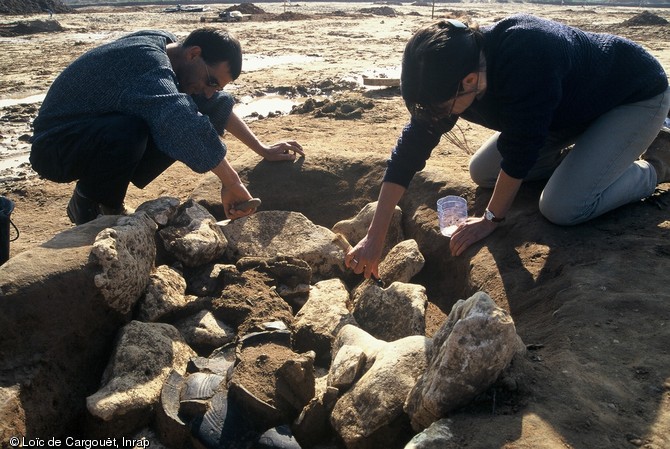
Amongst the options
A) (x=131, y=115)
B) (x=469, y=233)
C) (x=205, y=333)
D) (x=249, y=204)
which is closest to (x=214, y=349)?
(x=205, y=333)

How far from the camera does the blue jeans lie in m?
3.02

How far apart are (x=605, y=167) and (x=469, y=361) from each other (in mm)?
1667

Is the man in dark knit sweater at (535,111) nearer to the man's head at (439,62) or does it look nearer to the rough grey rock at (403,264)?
the man's head at (439,62)

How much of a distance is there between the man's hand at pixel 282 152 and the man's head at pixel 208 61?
2.71 ft

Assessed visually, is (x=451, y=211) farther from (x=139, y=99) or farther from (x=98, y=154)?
(x=98, y=154)

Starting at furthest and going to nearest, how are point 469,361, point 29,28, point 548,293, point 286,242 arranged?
1. point 29,28
2. point 286,242
3. point 548,293
4. point 469,361

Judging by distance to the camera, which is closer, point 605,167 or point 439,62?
point 439,62

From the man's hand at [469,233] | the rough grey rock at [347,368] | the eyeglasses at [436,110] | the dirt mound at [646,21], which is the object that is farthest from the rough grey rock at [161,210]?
the dirt mound at [646,21]

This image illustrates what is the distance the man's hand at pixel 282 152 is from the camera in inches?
160

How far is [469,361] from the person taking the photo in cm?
195

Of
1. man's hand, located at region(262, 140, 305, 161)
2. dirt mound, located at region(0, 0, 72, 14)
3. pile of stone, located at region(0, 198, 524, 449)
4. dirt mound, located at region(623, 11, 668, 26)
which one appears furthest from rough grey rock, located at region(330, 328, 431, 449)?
dirt mound, located at region(0, 0, 72, 14)

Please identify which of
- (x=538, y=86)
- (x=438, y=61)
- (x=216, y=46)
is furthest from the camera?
(x=216, y=46)

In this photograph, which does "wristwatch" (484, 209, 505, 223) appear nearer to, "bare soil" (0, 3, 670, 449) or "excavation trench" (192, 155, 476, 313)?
"bare soil" (0, 3, 670, 449)

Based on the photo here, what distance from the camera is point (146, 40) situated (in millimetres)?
3211
